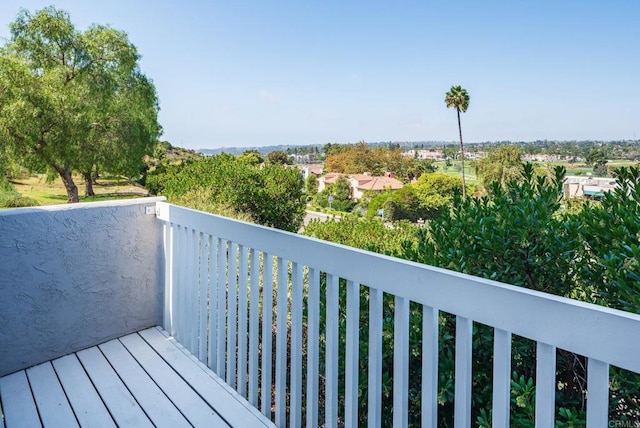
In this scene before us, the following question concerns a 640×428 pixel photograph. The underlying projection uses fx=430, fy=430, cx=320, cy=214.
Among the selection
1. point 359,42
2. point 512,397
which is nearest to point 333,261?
point 512,397

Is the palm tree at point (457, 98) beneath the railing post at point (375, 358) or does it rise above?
above

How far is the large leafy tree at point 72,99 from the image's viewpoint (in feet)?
35.7

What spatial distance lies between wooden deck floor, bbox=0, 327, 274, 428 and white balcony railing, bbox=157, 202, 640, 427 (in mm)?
90

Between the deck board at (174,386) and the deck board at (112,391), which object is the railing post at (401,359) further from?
the deck board at (112,391)

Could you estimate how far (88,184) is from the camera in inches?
471

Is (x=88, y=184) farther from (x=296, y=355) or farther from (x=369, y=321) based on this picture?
(x=369, y=321)

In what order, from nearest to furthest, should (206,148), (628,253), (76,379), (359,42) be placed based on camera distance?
(628,253) → (76,379) → (206,148) → (359,42)

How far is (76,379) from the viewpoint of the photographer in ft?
6.41

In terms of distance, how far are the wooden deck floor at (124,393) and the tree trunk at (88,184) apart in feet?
36.5

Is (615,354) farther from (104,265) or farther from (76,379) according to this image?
(104,265)

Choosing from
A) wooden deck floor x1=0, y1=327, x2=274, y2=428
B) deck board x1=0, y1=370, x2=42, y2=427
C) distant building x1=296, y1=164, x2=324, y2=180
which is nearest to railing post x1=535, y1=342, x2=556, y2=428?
wooden deck floor x1=0, y1=327, x2=274, y2=428

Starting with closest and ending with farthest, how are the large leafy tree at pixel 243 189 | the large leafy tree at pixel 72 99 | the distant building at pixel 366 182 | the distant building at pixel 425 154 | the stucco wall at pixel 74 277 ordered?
the stucco wall at pixel 74 277
the large leafy tree at pixel 243 189
the distant building at pixel 425 154
the distant building at pixel 366 182
the large leafy tree at pixel 72 99

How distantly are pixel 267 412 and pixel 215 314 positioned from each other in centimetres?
51

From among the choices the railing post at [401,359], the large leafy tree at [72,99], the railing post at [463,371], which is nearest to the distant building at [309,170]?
the large leafy tree at [72,99]
